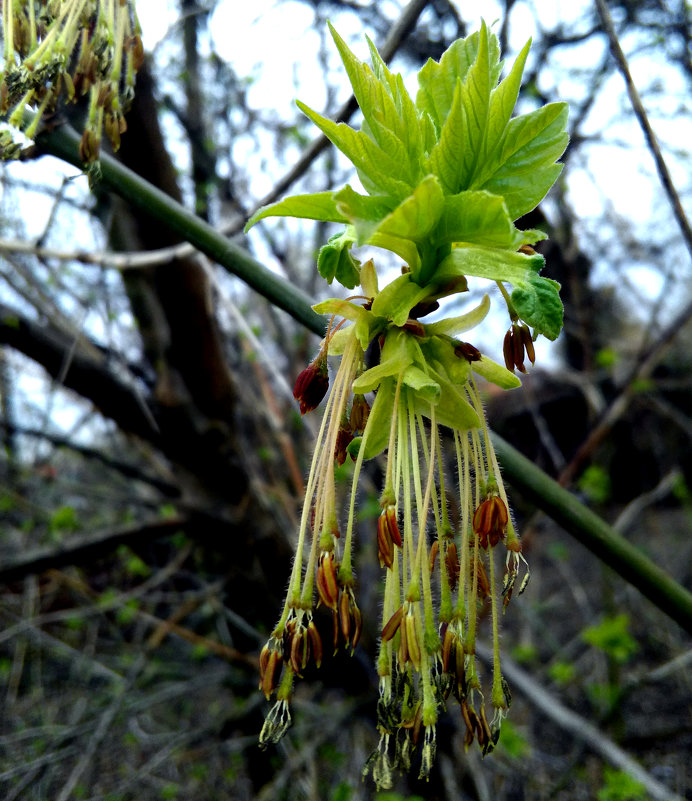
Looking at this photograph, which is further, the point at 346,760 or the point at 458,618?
the point at 346,760

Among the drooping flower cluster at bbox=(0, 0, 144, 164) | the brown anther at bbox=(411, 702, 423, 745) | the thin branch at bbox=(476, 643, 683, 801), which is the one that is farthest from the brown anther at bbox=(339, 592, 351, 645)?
the thin branch at bbox=(476, 643, 683, 801)

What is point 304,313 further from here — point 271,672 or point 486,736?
point 486,736

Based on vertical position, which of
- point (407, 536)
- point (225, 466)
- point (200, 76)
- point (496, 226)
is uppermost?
point (200, 76)

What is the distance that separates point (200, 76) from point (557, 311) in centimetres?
355

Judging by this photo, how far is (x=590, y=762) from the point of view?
Result: 3.07 metres

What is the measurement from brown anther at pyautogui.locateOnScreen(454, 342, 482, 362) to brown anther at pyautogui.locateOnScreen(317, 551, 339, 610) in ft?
1.03

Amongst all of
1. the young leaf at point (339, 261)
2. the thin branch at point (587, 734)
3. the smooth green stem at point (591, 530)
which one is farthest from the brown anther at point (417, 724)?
the thin branch at point (587, 734)

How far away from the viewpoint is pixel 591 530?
90 cm

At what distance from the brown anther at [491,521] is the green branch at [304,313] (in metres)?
0.12

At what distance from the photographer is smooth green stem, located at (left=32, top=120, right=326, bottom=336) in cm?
91

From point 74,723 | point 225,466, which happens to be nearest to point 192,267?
point 225,466

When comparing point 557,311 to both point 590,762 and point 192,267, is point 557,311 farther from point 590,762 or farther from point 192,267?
point 590,762

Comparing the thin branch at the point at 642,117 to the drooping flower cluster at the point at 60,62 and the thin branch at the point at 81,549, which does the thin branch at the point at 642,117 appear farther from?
the thin branch at the point at 81,549

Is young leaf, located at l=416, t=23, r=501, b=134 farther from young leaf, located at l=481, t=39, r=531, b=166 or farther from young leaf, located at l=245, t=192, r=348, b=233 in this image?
young leaf, located at l=245, t=192, r=348, b=233
